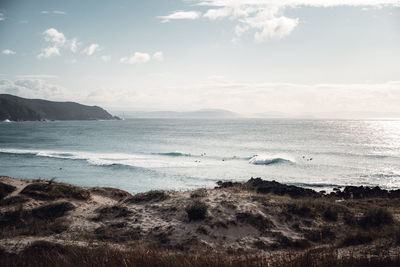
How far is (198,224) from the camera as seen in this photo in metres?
11.1

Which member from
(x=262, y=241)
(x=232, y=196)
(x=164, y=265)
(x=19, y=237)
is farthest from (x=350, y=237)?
(x=19, y=237)

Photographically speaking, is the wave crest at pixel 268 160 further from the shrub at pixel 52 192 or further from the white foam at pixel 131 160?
the shrub at pixel 52 192

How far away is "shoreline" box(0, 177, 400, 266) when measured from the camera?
30.0 ft

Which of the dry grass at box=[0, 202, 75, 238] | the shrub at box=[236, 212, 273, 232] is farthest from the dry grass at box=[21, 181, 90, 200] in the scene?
the shrub at box=[236, 212, 273, 232]

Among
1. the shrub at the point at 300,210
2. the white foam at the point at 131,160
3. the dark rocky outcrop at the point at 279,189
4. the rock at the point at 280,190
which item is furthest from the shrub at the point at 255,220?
the white foam at the point at 131,160

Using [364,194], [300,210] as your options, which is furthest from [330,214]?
[364,194]

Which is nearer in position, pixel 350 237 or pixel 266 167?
pixel 350 237

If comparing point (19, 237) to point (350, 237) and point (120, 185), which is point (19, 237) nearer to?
point (350, 237)

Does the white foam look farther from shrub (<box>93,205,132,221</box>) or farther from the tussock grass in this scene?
shrub (<box>93,205,132,221</box>)

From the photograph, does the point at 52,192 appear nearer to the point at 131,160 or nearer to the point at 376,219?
the point at 376,219

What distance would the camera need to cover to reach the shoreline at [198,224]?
9.15 metres

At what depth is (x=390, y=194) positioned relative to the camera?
71.5ft

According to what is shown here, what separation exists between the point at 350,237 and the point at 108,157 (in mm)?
39403

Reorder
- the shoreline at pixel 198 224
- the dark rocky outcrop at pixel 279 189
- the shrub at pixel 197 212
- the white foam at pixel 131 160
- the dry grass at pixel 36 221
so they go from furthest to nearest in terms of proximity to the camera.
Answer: the white foam at pixel 131 160 < the dark rocky outcrop at pixel 279 189 < the shrub at pixel 197 212 < the dry grass at pixel 36 221 < the shoreline at pixel 198 224
